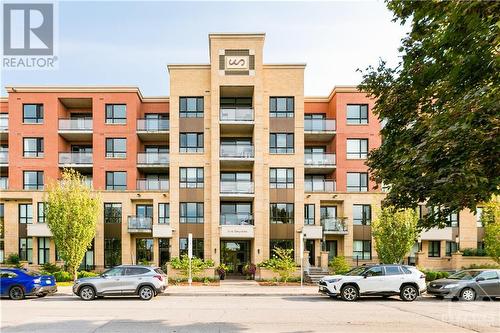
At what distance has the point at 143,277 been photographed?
63.6ft

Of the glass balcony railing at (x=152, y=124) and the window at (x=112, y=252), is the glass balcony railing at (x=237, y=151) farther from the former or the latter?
the window at (x=112, y=252)

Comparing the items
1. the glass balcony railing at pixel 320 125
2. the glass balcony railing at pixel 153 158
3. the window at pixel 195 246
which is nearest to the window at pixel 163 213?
the window at pixel 195 246

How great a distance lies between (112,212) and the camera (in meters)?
35.1

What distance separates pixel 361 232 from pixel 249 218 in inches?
386

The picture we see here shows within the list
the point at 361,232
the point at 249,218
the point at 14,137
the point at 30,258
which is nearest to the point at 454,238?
the point at 361,232

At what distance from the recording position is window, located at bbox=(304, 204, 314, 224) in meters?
35.5

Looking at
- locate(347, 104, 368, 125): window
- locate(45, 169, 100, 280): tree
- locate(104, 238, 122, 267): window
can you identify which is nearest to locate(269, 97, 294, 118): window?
locate(347, 104, 368, 125): window

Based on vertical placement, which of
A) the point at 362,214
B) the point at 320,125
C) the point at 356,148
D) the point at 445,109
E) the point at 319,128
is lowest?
the point at 362,214

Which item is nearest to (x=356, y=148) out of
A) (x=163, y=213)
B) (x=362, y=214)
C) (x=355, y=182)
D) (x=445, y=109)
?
(x=355, y=182)

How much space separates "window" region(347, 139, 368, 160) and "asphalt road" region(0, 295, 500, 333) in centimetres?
A: 1830

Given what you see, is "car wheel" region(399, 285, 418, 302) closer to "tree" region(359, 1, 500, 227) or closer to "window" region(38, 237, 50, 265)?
"tree" region(359, 1, 500, 227)

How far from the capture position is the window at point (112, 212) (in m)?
35.0

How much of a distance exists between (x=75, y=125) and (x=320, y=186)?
21890 mm

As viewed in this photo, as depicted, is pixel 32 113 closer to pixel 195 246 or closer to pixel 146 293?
pixel 195 246
